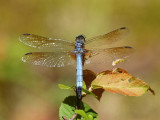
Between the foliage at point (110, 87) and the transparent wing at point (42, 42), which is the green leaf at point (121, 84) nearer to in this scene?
the foliage at point (110, 87)

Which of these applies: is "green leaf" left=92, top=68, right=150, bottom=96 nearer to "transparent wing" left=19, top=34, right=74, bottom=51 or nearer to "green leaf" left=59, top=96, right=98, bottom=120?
"green leaf" left=59, top=96, right=98, bottom=120

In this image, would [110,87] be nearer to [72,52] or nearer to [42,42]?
[72,52]

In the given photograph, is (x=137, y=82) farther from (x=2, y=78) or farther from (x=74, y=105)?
(x=2, y=78)

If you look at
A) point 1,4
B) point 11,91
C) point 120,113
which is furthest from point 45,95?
point 1,4

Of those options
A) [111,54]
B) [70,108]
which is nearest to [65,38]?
[111,54]

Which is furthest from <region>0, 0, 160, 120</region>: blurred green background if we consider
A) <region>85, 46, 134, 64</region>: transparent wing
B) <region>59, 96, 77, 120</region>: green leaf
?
<region>59, 96, 77, 120</region>: green leaf

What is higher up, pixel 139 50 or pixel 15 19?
pixel 15 19
